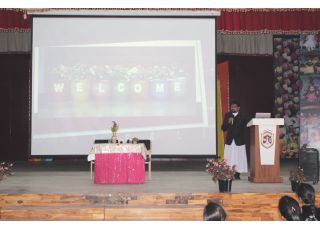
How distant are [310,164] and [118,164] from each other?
9.89 ft

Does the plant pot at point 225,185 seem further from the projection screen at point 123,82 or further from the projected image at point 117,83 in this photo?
the projected image at point 117,83

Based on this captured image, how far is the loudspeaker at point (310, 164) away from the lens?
26.0 feet

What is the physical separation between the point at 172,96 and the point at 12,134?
4.27m

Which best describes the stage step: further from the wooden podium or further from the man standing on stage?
the man standing on stage

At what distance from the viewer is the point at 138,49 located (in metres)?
9.79

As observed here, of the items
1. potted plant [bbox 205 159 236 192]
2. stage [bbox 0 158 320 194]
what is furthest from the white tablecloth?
potted plant [bbox 205 159 236 192]

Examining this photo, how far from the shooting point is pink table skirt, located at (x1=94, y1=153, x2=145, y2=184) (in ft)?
25.6

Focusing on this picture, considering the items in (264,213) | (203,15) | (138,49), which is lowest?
(264,213)

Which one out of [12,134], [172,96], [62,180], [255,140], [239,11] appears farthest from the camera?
[12,134]

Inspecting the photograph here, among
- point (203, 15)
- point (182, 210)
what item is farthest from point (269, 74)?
point (182, 210)

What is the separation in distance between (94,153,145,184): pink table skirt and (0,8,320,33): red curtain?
4.41 m

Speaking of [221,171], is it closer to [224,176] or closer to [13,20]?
[224,176]

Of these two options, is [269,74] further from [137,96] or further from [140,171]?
[140,171]

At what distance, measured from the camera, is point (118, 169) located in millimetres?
7832
